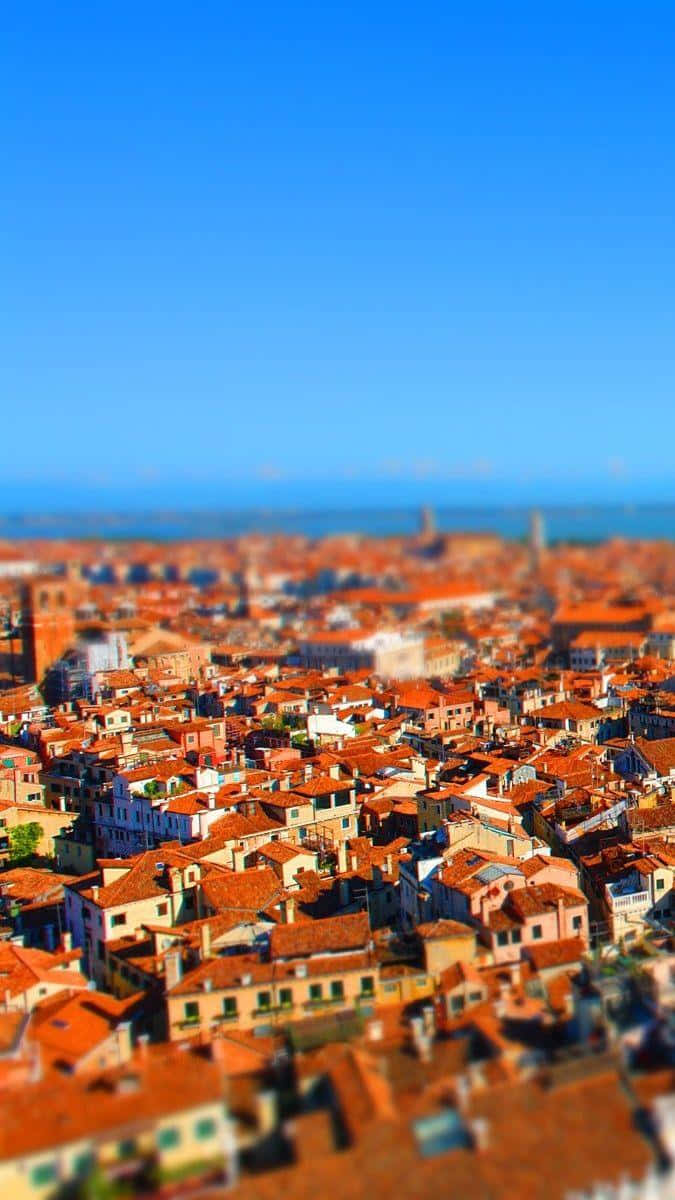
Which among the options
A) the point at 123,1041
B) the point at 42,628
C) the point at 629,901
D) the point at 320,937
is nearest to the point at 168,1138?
the point at 123,1041

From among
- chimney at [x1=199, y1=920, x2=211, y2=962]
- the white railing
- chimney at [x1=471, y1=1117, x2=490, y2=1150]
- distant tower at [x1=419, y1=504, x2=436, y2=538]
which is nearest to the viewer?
chimney at [x1=471, y1=1117, x2=490, y2=1150]

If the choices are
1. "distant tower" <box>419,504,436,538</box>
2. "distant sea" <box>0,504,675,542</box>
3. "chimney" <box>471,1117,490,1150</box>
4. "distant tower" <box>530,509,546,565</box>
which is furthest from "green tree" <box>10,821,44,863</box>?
"distant tower" <box>530,509,546,565</box>

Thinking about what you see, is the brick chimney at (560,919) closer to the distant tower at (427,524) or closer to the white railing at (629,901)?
the white railing at (629,901)

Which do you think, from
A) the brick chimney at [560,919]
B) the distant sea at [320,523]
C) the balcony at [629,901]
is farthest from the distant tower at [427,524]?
the brick chimney at [560,919]

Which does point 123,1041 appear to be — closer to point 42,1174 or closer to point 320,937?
point 320,937

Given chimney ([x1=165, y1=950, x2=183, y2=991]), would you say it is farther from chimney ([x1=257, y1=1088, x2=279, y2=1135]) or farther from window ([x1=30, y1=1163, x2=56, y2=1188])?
window ([x1=30, y1=1163, x2=56, y2=1188])
